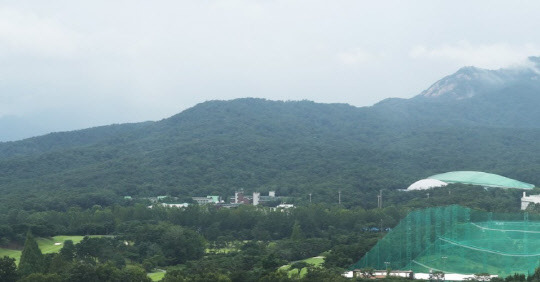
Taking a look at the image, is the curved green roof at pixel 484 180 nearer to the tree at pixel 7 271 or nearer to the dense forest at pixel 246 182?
the dense forest at pixel 246 182

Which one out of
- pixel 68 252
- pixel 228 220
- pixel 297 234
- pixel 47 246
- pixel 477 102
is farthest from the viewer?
pixel 477 102

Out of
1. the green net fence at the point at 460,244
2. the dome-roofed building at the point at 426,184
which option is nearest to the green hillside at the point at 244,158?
the dome-roofed building at the point at 426,184

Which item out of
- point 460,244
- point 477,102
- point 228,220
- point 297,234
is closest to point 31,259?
point 297,234

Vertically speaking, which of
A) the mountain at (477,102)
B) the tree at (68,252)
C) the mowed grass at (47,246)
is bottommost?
the mowed grass at (47,246)

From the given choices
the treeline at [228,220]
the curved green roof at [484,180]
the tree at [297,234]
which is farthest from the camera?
the curved green roof at [484,180]

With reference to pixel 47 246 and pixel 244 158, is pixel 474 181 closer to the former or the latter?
pixel 244 158

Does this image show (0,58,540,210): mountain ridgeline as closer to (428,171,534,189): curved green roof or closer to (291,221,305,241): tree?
(428,171,534,189): curved green roof
